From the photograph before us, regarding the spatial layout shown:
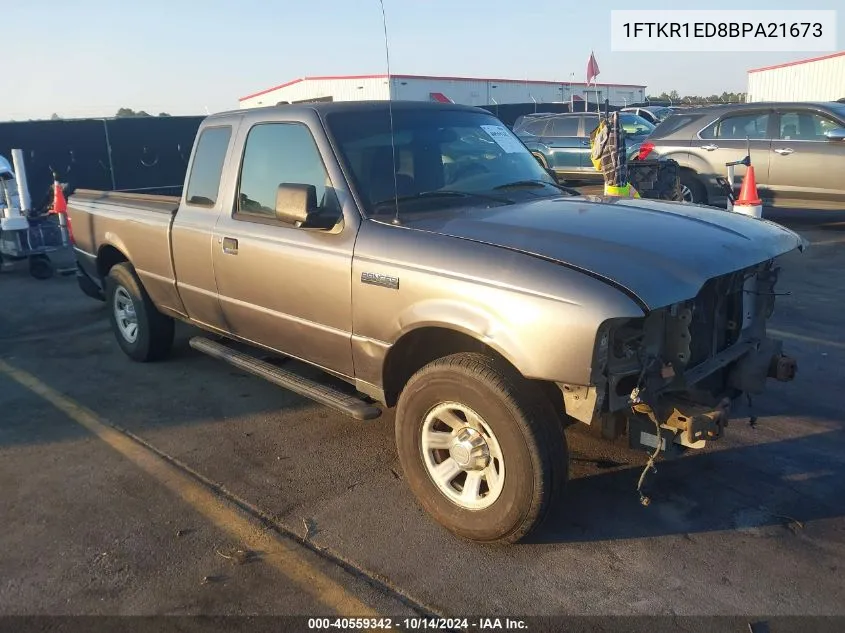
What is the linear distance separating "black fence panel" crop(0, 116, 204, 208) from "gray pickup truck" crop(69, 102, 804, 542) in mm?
12656

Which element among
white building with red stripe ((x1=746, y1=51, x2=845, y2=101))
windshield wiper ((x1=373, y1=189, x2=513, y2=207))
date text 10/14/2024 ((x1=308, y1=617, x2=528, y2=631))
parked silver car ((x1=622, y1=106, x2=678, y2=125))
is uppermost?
white building with red stripe ((x1=746, y1=51, x2=845, y2=101))

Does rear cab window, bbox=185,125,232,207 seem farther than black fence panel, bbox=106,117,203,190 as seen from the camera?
No

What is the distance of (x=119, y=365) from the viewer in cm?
623

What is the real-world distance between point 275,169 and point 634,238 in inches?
88.0

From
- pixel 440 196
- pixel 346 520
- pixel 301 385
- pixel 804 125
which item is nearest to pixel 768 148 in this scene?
pixel 804 125

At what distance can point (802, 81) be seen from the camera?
37.4 metres

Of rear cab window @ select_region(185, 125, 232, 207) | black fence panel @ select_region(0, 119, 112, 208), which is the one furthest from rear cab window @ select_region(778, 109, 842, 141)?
black fence panel @ select_region(0, 119, 112, 208)

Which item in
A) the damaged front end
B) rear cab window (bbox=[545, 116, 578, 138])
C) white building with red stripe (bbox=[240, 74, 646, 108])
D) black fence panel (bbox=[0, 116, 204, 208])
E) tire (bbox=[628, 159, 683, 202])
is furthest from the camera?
white building with red stripe (bbox=[240, 74, 646, 108])

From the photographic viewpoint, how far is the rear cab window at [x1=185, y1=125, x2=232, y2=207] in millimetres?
4941

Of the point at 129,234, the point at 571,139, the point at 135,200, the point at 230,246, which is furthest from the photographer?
the point at 571,139

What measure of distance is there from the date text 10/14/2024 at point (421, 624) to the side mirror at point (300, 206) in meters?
1.94

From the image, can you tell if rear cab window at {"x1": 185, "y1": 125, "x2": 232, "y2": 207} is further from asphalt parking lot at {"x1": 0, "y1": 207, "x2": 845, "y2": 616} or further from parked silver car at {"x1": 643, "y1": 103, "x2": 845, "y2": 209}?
parked silver car at {"x1": 643, "y1": 103, "x2": 845, "y2": 209}

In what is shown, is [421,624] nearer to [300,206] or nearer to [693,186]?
[300,206]

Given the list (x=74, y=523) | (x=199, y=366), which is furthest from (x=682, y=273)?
(x=199, y=366)
